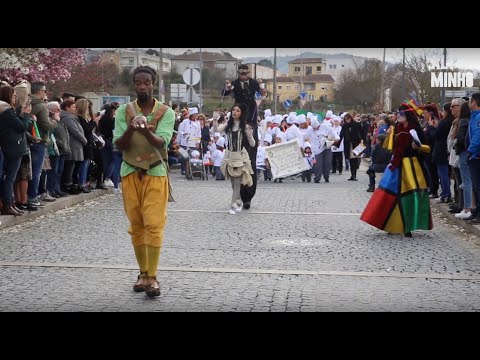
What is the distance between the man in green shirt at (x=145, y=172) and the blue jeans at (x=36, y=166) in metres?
6.07

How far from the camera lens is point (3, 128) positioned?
11969mm

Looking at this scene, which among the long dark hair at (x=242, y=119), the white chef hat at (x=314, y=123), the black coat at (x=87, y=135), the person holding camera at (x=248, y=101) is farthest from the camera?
the white chef hat at (x=314, y=123)

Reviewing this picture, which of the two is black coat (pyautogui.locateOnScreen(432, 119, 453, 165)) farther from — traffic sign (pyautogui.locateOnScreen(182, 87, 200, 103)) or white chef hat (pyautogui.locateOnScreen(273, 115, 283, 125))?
traffic sign (pyautogui.locateOnScreen(182, 87, 200, 103))

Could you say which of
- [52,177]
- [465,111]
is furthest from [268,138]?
[465,111]

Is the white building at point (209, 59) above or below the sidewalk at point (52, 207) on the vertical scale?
above

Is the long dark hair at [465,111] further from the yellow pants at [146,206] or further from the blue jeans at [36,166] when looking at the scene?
the yellow pants at [146,206]

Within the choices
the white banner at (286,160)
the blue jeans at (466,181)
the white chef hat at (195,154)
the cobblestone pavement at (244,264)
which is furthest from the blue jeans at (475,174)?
the white chef hat at (195,154)

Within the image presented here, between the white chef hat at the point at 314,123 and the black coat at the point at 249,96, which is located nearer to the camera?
the black coat at the point at 249,96

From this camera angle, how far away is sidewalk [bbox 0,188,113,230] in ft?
40.4

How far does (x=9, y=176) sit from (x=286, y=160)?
11.8 m

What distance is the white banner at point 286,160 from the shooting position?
75.4ft

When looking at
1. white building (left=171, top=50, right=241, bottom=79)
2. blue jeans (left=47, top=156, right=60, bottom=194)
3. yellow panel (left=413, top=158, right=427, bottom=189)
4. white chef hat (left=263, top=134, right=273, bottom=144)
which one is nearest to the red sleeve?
yellow panel (left=413, top=158, right=427, bottom=189)

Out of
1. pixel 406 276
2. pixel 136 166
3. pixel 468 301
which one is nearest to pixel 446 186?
pixel 406 276

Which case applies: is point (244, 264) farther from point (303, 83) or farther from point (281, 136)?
point (281, 136)
